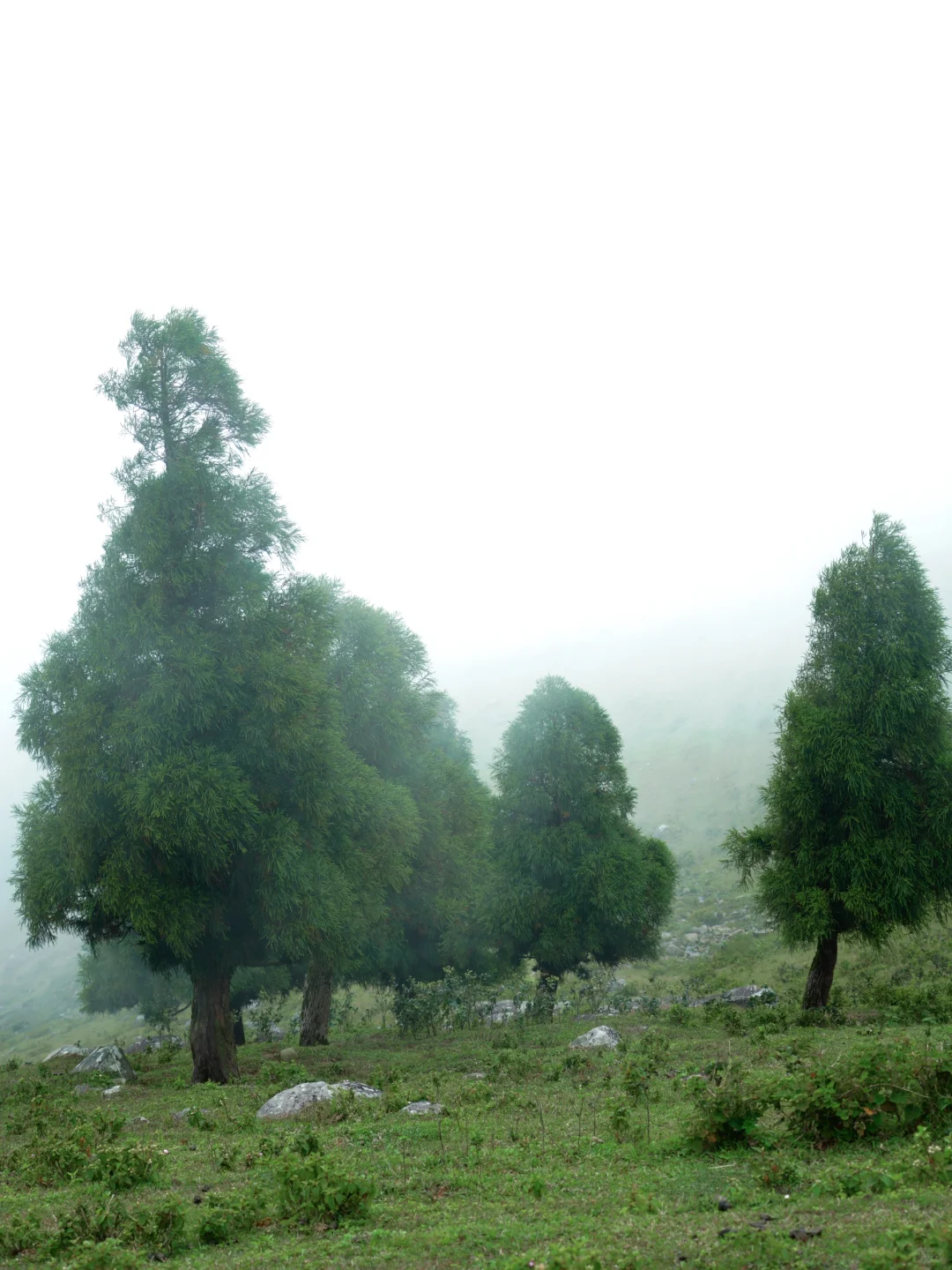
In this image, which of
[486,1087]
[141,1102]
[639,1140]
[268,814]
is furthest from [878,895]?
[141,1102]

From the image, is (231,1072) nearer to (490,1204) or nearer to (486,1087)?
(486,1087)

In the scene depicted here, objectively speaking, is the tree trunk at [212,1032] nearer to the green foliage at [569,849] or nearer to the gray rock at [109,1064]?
the gray rock at [109,1064]

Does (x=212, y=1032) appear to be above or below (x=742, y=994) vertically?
above

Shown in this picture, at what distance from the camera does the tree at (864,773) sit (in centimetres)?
2144

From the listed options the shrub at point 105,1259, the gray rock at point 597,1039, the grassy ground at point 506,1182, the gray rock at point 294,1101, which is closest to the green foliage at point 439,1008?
the gray rock at point 597,1039

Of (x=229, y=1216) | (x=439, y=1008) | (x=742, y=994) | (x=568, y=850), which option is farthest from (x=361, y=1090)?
(x=742, y=994)

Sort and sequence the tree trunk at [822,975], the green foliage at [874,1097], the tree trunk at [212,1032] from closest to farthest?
the green foliage at [874,1097]
the tree trunk at [212,1032]
the tree trunk at [822,975]

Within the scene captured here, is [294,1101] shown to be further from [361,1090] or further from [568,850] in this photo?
[568,850]

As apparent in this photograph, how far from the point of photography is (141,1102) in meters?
16.1

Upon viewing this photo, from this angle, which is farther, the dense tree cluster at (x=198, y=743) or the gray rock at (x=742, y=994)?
the gray rock at (x=742, y=994)

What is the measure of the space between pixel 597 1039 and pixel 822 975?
22.9 ft

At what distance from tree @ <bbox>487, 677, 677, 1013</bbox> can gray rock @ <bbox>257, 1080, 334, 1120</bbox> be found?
59.9 ft

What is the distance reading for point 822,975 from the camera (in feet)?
75.2

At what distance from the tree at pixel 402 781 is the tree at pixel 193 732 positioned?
4.98m
